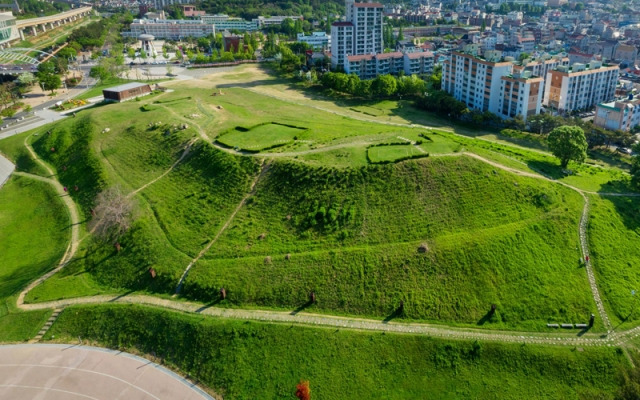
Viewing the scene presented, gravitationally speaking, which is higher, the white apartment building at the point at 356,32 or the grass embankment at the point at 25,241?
the white apartment building at the point at 356,32

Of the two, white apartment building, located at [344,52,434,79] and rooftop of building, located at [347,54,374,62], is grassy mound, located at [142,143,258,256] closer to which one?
rooftop of building, located at [347,54,374,62]

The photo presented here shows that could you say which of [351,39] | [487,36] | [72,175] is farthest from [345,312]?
[487,36]

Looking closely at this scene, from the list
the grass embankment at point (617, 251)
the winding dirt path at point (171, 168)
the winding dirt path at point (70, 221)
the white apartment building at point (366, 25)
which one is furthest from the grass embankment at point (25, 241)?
the white apartment building at point (366, 25)

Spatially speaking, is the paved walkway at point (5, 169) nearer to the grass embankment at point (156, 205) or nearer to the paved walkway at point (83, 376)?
the grass embankment at point (156, 205)

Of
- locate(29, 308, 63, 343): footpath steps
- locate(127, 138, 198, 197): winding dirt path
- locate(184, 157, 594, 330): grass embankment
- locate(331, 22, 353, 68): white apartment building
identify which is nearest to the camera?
locate(184, 157, 594, 330): grass embankment

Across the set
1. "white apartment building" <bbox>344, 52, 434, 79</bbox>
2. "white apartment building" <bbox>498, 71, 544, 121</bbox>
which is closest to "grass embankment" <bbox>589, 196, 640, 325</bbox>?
"white apartment building" <bbox>498, 71, 544, 121</bbox>

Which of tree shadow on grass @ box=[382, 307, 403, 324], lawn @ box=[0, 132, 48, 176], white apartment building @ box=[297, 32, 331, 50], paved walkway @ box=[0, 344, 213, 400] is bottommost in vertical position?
paved walkway @ box=[0, 344, 213, 400]

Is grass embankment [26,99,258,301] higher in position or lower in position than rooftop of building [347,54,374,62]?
lower
